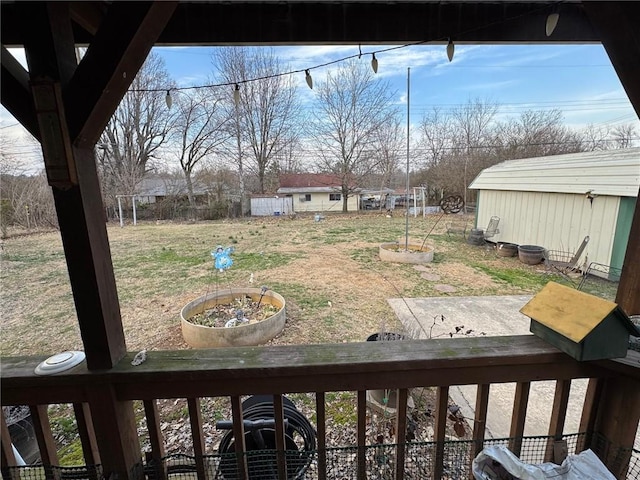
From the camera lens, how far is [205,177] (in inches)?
629

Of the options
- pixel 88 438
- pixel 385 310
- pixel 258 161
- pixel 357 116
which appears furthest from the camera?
pixel 258 161

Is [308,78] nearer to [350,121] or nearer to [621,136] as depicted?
[621,136]

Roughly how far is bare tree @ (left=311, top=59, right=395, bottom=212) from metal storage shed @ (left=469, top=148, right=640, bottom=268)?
8.54 metres

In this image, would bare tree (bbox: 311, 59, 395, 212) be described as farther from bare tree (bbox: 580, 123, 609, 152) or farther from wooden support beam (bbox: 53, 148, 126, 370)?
wooden support beam (bbox: 53, 148, 126, 370)

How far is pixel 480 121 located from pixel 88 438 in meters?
7.95

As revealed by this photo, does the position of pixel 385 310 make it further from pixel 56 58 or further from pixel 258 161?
pixel 258 161

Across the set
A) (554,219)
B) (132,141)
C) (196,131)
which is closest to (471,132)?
(554,219)

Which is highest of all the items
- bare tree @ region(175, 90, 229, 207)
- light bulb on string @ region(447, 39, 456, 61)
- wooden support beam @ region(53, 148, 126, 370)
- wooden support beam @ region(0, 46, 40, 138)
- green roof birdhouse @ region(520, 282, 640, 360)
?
bare tree @ region(175, 90, 229, 207)

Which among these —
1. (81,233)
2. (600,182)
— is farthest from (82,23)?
(600,182)

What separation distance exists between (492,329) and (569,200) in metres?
4.12

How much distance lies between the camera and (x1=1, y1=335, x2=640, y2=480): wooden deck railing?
873 mm

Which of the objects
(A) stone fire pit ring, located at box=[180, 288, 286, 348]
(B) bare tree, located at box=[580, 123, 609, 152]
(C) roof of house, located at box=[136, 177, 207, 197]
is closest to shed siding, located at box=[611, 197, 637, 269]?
(B) bare tree, located at box=[580, 123, 609, 152]

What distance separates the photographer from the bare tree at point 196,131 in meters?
13.4

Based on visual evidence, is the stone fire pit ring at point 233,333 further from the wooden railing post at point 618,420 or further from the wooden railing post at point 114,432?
the wooden railing post at point 618,420
